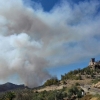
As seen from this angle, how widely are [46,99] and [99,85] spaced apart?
32962 millimetres

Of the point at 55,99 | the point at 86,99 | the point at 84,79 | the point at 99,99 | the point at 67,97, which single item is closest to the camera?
the point at 99,99

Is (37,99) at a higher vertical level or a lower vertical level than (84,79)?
lower

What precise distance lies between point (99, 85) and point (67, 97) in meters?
21.3

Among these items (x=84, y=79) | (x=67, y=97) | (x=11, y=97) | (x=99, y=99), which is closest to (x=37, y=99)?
(x=67, y=97)

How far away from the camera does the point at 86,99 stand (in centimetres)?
7644

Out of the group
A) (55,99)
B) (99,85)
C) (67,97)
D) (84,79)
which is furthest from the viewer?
(84,79)

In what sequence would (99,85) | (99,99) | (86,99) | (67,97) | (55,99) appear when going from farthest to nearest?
(99,85) → (67,97) → (55,99) → (86,99) → (99,99)

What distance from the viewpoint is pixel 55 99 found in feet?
337

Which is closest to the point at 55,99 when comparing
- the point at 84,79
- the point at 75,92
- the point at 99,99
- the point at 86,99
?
the point at 75,92

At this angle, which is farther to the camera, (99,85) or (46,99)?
(99,85)

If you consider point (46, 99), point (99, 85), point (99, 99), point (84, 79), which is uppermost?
point (84, 79)

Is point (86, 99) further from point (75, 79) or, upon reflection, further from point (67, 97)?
point (75, 79)

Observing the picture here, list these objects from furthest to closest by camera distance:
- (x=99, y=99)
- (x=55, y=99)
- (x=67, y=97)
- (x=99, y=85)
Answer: (x=99, y=85)
(x=67, y=97)
(x=55, y=99)
(x=99, y=99)

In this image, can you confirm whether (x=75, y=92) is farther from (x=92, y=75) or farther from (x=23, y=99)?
(x=92, y=75)
